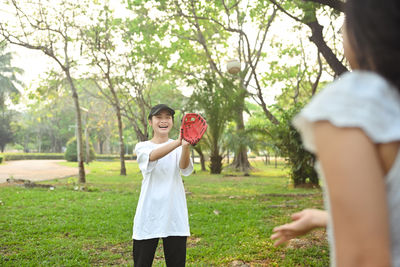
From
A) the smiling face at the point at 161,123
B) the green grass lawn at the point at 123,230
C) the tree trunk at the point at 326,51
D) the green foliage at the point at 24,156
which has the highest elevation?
the tree trunk at the point at 326,51

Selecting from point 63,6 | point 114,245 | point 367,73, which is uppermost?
point 63,6

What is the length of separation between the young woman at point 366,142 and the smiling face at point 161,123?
2120 mm

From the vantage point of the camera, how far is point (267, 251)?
4.23 m

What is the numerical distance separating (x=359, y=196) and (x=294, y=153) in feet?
32.8

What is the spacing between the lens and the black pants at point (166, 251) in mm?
2428

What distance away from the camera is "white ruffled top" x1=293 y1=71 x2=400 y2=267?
0.65m

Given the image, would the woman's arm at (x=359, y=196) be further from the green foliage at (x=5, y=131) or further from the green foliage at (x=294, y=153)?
the green foliage at (x=5, y=131)

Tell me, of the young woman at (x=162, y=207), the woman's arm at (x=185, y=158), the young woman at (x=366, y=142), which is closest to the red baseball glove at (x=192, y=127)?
the young woman at (x=162, y=207)

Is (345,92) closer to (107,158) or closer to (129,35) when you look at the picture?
(129,35)

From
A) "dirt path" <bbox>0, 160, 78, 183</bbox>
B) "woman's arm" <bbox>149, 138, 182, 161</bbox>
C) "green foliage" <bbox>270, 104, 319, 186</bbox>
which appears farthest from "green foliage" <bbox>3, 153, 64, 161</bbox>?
"woman's arm" <bbox>149, 138, 182, 161</bbox>

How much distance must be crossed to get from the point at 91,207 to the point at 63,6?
679 cm

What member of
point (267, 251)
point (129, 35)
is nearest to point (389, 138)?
point (267, 251)

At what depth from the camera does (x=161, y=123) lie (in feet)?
9.19

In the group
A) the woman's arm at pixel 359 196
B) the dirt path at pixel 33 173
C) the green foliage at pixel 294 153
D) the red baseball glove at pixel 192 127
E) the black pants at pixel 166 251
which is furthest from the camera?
the dirt path at pixel 33 173
